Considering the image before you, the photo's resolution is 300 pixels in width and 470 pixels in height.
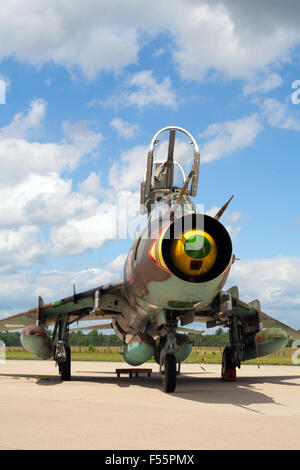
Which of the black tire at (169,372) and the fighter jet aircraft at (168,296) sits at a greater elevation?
the fighter jet aircraft at (168,296)

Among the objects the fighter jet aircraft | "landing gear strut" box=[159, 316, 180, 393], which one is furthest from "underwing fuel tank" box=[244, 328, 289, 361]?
"landing gear strut" box=[159, 316, 180, 393]

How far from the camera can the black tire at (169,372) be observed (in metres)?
10.3

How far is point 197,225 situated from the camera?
28.2 feet

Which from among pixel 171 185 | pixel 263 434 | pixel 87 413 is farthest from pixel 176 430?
pixel 171 185

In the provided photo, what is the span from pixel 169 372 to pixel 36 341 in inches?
225

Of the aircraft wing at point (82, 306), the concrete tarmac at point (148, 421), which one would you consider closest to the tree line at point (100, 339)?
the aircraft wing at point (82, 306)

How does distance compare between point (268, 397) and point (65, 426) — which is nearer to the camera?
point (65, 426)

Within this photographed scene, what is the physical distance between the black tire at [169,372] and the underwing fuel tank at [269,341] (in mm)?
5825

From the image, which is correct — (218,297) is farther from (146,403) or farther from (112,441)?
(112,441)

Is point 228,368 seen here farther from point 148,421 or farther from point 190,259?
point 148,421

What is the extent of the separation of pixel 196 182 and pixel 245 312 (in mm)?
5680

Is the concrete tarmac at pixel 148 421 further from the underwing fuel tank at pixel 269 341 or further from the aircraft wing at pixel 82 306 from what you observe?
the underwing fuel tank at pixel 269 341

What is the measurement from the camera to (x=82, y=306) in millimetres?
15805

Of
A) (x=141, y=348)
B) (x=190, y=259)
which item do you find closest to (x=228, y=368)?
(x=141, y=348)
